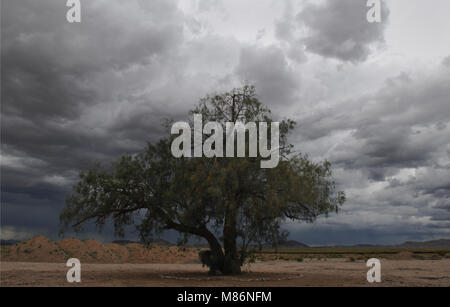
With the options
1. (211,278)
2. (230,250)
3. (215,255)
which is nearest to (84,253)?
(215,255)

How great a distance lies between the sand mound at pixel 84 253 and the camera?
55.8 metres

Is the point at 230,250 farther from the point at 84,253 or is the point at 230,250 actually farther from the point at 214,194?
the point at 84,253

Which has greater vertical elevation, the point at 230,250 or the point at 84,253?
the point at 230,250

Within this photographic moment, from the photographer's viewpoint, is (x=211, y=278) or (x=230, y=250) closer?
(x=211, y=278)

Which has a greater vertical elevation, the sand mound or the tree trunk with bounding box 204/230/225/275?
the tree trunk with bounding box 204/230/225/275

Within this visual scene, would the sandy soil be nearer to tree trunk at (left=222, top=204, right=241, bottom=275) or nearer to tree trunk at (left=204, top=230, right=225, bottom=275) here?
tree trunk at (left=222, top=204, right=241, bottom=275)

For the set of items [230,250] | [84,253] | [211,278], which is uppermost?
[230,250]

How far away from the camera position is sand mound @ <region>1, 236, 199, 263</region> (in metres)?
55.8

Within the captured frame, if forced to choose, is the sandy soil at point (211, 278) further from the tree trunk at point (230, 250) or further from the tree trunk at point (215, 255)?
the tree trunk at point (215, 255)

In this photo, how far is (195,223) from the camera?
2373 centimetres

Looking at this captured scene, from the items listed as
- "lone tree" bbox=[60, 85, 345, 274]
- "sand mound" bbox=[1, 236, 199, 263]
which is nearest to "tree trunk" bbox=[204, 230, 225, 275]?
"lone tree" bbox=[60, 85, 345, 274]

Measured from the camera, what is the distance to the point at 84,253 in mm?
60188

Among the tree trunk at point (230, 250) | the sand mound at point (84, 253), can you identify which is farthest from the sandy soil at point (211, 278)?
the sand mound at point (84, 253)
